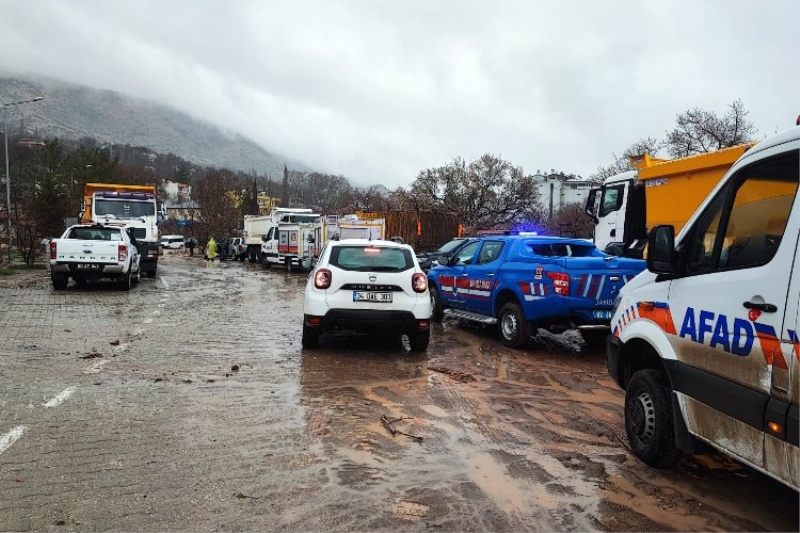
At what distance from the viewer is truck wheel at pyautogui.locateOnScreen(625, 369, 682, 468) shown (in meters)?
3.96

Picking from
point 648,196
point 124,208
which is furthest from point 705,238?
point 124,208

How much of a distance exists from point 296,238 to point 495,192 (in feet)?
56.0

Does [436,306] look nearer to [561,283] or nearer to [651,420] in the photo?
[561,283]

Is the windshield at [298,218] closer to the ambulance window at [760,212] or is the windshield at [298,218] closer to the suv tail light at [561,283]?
the suv tail light at [561,283]

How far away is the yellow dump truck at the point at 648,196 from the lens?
1019 cm

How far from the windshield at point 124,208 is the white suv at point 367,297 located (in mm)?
15219

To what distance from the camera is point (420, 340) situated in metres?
8.00

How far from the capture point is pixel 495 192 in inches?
1544

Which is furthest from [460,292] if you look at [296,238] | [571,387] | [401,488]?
[296,238]

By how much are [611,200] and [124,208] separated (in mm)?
16431

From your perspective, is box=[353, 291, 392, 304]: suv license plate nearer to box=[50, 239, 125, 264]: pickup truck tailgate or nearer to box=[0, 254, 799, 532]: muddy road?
box=[0, 254, 799, 532]: muddy road

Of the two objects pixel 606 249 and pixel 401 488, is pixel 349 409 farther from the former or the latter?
pixel 606 249

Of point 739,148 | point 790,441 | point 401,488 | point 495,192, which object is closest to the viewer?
point 790,441

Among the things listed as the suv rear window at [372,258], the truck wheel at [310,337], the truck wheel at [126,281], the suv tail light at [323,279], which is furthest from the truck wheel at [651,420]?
the truck wheel at [126,281]
